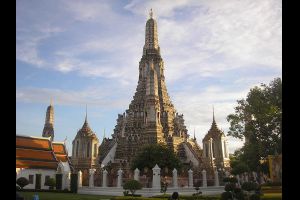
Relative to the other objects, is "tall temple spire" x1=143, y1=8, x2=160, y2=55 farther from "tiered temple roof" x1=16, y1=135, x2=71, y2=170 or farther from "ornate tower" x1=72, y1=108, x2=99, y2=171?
"tiered temple roof" x1=16, y1=135, x2=71, y2=170

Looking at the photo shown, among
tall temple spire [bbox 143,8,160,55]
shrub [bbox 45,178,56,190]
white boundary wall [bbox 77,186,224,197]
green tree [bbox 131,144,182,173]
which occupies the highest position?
tall temple spire [bbox 143,8,160,55]


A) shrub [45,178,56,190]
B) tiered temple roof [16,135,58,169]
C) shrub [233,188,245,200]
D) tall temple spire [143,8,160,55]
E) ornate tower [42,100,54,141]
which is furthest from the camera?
ornate tower [42,100,54,141]

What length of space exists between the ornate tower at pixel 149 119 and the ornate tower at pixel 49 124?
16394mm

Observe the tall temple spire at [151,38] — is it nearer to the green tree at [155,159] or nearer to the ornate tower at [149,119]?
the ornate tower at [149,119]

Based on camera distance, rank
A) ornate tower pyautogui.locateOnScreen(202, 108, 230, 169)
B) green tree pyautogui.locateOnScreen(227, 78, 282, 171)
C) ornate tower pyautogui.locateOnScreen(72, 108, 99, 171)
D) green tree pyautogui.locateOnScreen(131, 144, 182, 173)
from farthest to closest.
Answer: ornate tower pyautogui.locateOnScreen(202, 108, 230, 169)
ornate tower pyautogui.locateOnScreen(72, 108, 99, 171)
green tree pyautogui.locateOnScreen(131, 144, 182, 173)
green tree pyautogui.locateOnScreen(227, 78, 282, 171)

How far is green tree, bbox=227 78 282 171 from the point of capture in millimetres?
32250

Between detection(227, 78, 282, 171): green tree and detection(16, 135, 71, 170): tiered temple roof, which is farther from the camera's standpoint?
detection(16, 135, 71, 170): tiered temple roof

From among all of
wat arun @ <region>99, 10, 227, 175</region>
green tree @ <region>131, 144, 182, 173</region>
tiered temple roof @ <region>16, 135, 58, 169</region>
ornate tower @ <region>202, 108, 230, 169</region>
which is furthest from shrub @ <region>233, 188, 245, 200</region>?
ornate tower @ <region>202, 108, 230, 169</region>

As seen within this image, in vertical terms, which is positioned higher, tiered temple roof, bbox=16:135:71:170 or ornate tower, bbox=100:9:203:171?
ornate tower, bbox=100:9:203:171

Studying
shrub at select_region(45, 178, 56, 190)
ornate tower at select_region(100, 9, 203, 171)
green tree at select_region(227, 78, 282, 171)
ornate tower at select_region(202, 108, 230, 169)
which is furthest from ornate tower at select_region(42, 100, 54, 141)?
green tree at select_region(227, 78, 282, 171)

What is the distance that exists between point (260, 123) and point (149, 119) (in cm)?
2258

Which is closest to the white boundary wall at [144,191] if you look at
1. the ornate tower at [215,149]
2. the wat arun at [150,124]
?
the wat arun at [150,124]

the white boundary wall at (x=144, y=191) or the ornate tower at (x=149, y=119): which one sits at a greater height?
the ornate tower at (x=149, y=119)

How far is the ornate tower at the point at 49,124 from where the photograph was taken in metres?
73.8
